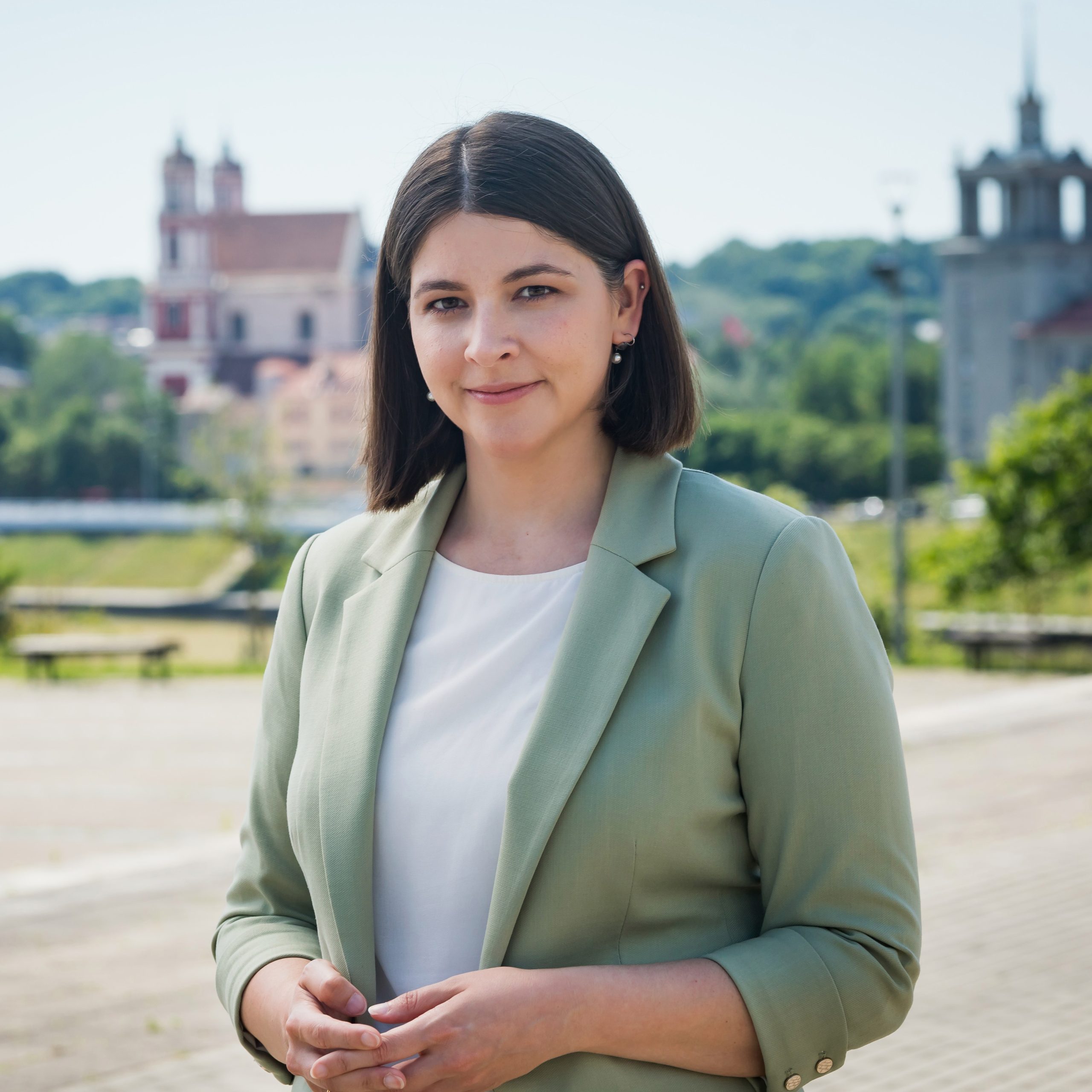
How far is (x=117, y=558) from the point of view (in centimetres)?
5588

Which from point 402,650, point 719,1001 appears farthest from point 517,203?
point 719,1001

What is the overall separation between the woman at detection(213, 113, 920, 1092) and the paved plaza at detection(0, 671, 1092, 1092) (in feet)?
10.2

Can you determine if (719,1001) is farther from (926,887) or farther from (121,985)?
(926,887)

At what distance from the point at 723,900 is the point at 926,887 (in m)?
5.69

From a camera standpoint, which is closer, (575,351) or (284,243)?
(575,351)

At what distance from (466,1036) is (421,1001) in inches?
2.4

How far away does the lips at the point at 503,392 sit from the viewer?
1737 mm

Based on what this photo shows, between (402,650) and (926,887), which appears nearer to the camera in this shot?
(402,650)

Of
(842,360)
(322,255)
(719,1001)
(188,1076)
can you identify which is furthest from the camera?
(322,255)

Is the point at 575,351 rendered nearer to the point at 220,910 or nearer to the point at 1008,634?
the point at 220,910

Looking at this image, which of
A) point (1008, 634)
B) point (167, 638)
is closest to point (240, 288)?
point (167, 638)

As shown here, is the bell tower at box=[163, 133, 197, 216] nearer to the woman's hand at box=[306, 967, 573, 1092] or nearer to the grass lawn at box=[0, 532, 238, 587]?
the grass lawn at box=[0, 532, 238, 587]

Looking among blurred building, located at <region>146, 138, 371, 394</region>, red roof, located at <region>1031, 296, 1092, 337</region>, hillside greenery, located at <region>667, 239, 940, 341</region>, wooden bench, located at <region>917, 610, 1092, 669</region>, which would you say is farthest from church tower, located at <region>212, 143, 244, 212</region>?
wooden bench, located at <region>917, 610, 1092, 669</region>

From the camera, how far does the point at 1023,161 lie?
3019 inches
